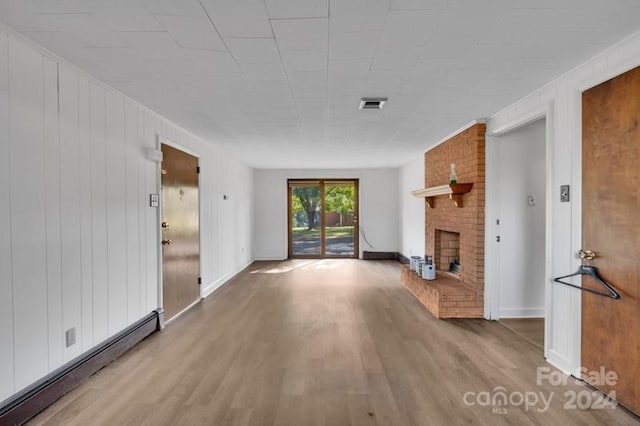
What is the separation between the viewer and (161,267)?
359 centimetres

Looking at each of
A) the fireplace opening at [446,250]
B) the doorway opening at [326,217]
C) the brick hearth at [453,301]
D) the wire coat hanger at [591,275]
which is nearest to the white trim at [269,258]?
the doorway opening at [326,217]

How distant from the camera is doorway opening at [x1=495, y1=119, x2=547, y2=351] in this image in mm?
3727

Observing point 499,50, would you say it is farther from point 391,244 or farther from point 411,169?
point 391,244

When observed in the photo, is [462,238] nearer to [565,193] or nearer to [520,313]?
[520,313]

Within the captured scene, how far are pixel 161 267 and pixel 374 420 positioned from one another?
2.76m

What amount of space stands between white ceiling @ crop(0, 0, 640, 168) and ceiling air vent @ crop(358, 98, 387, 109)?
77mm

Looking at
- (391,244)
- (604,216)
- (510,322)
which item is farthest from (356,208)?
(604,216)

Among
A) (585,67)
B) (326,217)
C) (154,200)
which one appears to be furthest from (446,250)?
(154,200)

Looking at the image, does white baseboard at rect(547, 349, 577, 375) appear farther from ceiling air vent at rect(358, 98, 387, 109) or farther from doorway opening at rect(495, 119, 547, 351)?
ceiling air vent at rect(358, 98, 387, 109)

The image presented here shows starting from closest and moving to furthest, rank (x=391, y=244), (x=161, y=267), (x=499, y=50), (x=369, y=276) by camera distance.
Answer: (x=499, y=50)
(x=161, y=267)
(x=369, y=276)
(x=391, y=244)

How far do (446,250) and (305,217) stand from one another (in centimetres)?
401

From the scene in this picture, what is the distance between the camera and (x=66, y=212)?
2.29m

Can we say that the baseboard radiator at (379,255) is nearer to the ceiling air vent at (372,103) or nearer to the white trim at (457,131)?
the white trim at (457,131)

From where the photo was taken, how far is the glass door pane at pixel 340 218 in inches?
324
